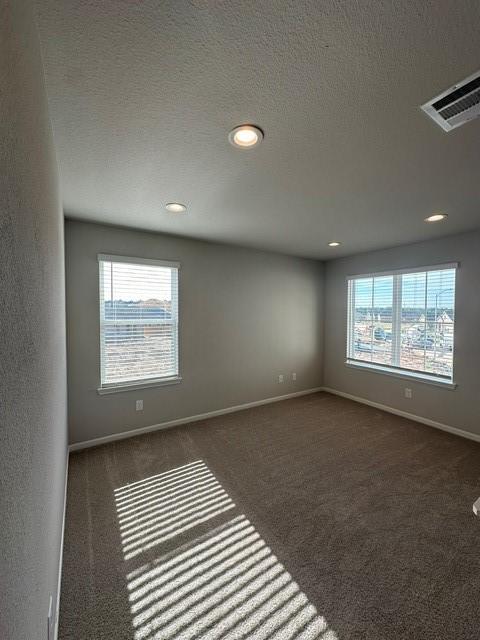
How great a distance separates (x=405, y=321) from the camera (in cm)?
409

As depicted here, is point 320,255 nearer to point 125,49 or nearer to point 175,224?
point 175,224

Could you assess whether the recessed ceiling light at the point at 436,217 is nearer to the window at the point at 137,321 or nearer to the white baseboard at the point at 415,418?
the white baseboard at the point at 415,418

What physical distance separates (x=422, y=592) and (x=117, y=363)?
10.4ft

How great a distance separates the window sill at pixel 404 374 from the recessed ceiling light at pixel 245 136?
12.3ft

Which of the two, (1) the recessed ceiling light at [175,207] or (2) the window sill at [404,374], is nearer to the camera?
(1) the recessed ceiling light at [175,207]

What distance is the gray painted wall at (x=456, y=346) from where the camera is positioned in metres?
3.34

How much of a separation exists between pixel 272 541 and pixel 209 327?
2581 mm

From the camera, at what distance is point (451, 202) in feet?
8.12

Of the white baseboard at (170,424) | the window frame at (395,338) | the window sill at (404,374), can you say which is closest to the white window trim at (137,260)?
the white baseboard at (170,424)

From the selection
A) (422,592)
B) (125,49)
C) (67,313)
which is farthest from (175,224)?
(422,592)

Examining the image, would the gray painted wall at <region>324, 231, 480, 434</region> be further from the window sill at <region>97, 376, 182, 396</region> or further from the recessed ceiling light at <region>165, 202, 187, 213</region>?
the recessed ceiling light at <region>165, 202, 187, 213</region>

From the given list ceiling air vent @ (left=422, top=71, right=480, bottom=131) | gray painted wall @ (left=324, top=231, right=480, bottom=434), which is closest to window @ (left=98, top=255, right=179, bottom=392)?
ceiling air vent @ (left=422, top=71, right=480, bottom=131)

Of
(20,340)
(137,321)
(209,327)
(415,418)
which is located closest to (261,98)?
(20,340)

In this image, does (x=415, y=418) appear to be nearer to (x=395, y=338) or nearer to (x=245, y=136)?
(x=395, y=338)
